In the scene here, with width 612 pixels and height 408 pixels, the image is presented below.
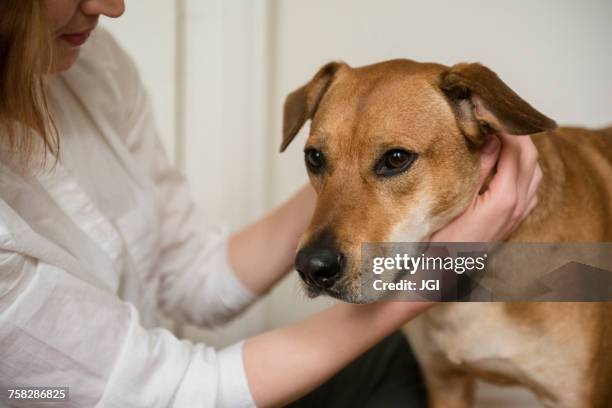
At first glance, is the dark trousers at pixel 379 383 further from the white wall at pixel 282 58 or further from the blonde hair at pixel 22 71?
the blonde hair at pixel 22 71

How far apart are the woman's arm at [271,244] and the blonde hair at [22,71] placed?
0.51 meters

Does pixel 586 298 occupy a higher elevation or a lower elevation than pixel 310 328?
higher

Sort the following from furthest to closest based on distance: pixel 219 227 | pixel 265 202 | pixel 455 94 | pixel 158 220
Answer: pixel 265 202 → pixel 219 227 → pixel 158 220 → pixel 455 94

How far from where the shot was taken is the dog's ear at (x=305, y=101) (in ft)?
3.86

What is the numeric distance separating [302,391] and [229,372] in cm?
13

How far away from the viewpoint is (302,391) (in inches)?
42.7

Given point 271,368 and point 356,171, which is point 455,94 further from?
point 271,368

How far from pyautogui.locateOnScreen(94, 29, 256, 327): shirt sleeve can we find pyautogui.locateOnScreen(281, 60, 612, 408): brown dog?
39 cm

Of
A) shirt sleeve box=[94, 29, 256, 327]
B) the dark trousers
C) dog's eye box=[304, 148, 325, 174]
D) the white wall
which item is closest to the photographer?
the white wall

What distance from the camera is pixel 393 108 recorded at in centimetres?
102

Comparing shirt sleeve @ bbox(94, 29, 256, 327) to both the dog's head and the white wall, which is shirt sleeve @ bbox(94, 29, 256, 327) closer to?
the white wall

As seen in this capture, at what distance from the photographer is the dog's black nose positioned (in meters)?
0.92

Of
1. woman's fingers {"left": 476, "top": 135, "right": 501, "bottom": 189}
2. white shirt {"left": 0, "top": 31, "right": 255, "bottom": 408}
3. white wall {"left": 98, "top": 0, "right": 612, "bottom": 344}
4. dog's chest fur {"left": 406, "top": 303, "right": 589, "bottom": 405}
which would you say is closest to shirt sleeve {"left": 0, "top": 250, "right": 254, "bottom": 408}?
white shirt {"left": 0, "top": 31, "right": 255, "bottom": 408}

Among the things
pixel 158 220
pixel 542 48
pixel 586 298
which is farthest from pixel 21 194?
pixel 586 298
